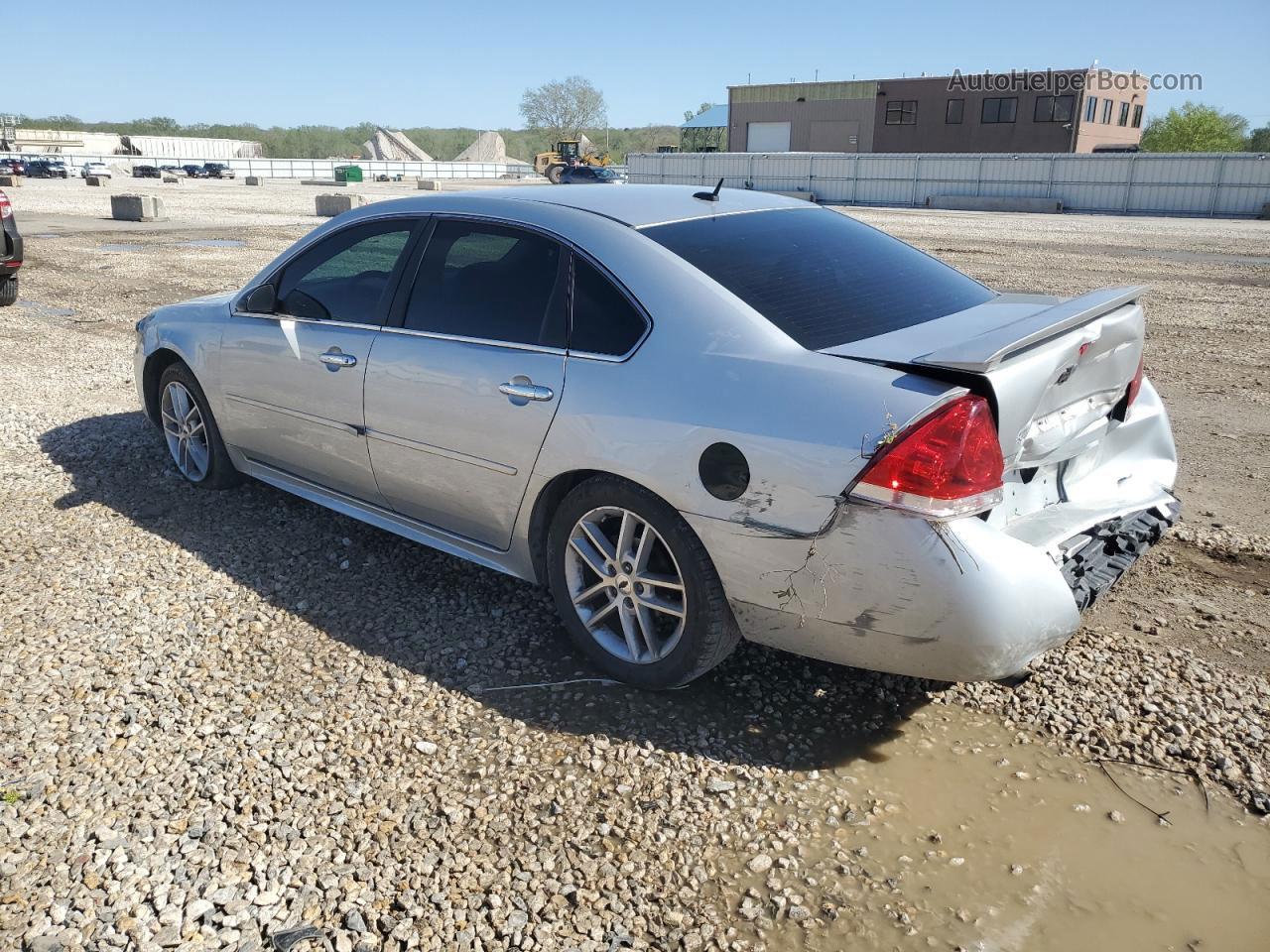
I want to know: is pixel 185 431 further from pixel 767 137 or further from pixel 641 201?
pixel 767 137

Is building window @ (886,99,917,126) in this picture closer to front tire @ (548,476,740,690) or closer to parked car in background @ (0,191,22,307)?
parked car in background @ (0,191,22,307)

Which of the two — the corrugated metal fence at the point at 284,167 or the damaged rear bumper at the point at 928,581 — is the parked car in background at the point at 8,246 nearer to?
the damaged rear bumper at the point at 928,581

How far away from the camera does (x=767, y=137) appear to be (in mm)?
71062

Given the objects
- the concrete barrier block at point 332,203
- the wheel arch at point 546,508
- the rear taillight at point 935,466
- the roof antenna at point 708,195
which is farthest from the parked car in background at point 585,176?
the rear taillight at point 935,466

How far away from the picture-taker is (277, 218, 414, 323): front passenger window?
4203 mm

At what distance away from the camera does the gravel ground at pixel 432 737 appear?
2.48 metres

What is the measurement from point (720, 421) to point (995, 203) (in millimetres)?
42236

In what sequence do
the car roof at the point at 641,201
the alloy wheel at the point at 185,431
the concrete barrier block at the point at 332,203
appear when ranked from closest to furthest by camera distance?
the car roof at the point at 641,201, the alloy wheel at the point at 185,431, the concrete barrier block at the point at 332,203

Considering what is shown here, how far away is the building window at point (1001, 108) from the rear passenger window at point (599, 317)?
208 ft

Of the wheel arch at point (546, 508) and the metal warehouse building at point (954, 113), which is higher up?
the metal warehouse building at point (954, 113)

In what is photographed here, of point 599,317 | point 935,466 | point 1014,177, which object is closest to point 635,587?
point 599,317

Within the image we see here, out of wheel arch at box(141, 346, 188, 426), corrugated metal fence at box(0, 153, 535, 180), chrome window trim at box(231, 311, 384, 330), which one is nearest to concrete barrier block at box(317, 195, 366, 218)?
wheel arch at box(141, 346, 188, 426)

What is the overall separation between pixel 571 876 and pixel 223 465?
346 centimetres

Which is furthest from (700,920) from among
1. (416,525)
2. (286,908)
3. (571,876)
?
(416,525)
